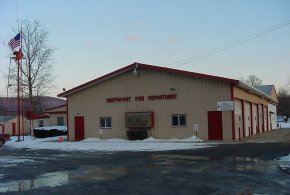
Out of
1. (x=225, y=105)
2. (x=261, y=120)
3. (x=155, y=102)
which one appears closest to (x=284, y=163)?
(x=225, y=105)

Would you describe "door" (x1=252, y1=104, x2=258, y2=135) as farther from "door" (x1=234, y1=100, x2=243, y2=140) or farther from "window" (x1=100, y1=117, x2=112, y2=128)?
"window" (x1=100, y1=117, x2=112, y2=128)

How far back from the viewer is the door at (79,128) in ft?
112

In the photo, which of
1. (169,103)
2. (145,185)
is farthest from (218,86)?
(145,185)

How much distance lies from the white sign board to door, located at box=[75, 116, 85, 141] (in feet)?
38.0

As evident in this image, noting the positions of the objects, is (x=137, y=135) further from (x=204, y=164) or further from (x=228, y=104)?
(x=204, y=164)

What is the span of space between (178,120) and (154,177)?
17855mm

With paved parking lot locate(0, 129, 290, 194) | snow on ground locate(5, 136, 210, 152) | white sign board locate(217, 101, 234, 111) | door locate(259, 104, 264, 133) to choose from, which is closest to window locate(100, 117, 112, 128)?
snow on ground locate(5, 136, 210, 152)

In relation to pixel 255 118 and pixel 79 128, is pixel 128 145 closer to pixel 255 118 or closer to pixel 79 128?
pixel 79 128

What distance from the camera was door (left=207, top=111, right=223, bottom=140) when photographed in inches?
1139

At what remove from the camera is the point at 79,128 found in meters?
34.4

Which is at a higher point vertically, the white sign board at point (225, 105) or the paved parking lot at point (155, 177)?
the white sign board at point (225, 105)

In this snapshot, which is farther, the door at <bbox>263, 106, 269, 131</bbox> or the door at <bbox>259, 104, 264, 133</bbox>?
the door at <bbox>263, 106, 269, 131</bbox>

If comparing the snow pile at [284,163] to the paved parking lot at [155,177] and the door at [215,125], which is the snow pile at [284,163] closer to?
the paved parking lot at [155,177]

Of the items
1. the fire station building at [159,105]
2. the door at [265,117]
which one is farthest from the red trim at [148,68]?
the door at [265,117]
